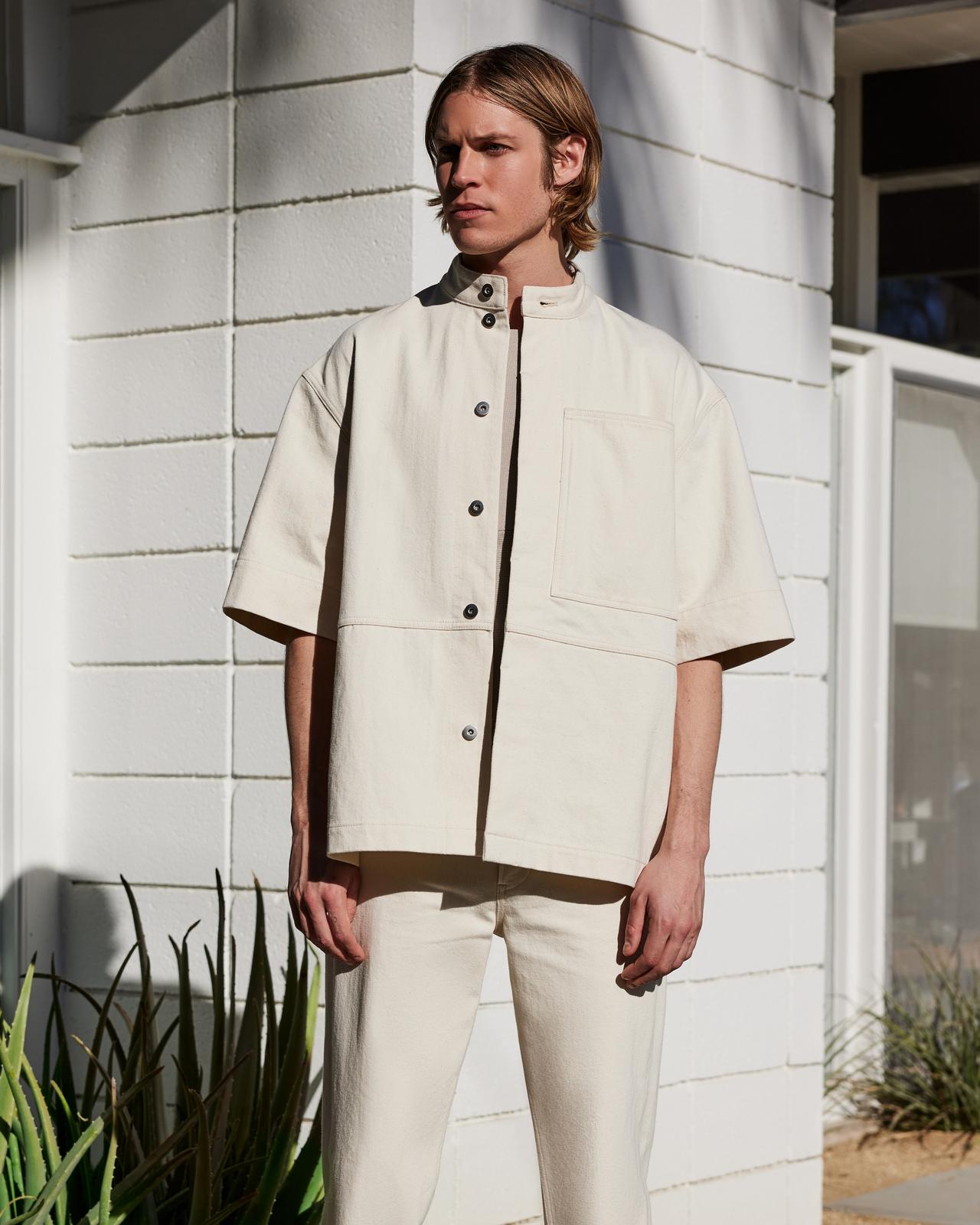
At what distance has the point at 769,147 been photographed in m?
4.62

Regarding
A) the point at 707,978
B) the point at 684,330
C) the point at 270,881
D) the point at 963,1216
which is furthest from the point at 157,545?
the point at 963,1216

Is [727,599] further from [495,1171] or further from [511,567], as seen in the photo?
[495,1171]

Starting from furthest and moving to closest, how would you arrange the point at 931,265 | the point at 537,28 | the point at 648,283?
the point at 931,265 < the point at 648,283 < the point at 537,28

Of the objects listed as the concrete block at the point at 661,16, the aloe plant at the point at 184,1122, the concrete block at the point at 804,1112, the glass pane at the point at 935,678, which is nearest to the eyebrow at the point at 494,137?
the aloe plant at the point at 184,1122

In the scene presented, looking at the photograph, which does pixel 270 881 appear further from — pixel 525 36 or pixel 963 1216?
pixel 963 1216

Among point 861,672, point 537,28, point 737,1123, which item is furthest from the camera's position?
point 861,672

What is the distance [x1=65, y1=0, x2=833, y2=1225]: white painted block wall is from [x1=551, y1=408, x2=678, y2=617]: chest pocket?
1371 mm

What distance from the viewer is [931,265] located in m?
6.41

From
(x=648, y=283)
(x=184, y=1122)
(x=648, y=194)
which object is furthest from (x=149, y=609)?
(x=648, y=194)

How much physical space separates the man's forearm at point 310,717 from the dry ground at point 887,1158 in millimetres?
3227

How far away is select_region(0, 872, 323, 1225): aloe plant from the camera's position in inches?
122

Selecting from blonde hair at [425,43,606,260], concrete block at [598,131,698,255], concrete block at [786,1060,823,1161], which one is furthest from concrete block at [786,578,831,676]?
blonde hair at [425,43,606,260]

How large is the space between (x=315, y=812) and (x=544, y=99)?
967 mm

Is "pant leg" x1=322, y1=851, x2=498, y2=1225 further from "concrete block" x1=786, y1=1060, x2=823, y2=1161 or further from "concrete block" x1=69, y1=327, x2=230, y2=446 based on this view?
"concrete block" x1=786, y1=1060, x2=823, y2=1161
